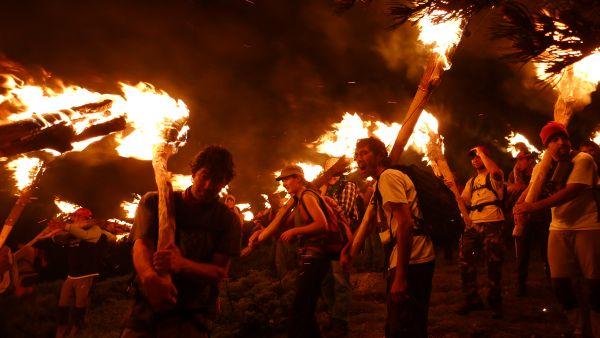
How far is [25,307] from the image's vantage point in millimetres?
10414

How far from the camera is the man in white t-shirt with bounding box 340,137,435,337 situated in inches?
130

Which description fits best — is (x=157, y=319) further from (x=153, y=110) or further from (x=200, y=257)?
(x=153, y=110)

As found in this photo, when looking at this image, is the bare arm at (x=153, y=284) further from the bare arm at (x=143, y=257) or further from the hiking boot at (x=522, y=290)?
the hiking boot at (x=522, y=290)

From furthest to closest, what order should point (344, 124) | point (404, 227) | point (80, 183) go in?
point (80, 183) < point (344, 124) < point (404, 227)

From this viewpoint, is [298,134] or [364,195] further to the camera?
[298,134]

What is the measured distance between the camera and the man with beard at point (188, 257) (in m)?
2.67

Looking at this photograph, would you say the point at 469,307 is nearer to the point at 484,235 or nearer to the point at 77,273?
the point at 484,235

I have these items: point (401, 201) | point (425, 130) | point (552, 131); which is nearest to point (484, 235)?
point (425, 130)

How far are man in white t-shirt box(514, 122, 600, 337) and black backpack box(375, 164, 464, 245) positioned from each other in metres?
1.09

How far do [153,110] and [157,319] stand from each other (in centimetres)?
250

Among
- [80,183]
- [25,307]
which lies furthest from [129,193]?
[25,307]

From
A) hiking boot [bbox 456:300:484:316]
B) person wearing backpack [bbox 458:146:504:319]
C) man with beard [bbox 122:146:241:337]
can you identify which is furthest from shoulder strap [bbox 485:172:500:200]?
man with beard [bbox 122:146:241:337]

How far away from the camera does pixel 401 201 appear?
338cm

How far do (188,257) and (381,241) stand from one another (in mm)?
1946
